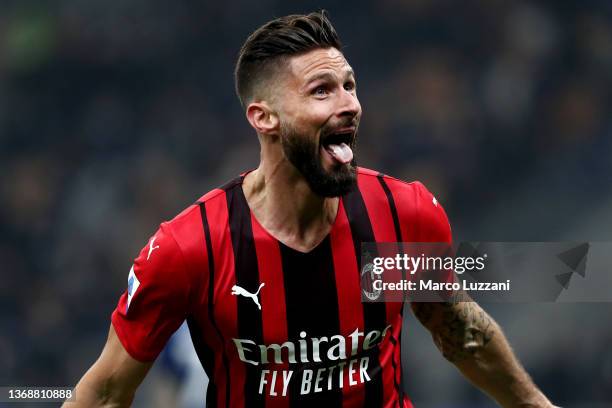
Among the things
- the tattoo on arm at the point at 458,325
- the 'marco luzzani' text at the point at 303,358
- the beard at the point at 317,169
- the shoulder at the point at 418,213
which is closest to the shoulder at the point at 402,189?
the shoulder at the point at 418,213

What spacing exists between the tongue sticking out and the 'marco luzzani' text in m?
0.53

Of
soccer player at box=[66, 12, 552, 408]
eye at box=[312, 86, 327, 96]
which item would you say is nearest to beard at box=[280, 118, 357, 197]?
soccer player at box=[66, 12, 552, 408]

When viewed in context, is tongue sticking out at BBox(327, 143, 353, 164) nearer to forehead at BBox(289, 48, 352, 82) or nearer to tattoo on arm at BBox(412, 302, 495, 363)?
forehead at BBox(289, 48, 352, 82)

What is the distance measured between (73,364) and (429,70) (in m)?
2.99

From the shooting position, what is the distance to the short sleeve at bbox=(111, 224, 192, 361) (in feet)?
10.6

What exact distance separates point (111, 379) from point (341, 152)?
0.99 meters

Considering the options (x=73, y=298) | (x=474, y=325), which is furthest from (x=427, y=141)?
(x=474, y=325)

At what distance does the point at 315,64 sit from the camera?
3.31m

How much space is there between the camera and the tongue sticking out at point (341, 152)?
329 cm

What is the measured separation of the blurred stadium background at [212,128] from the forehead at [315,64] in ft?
11.8

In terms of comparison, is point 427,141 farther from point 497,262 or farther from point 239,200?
point 239,200

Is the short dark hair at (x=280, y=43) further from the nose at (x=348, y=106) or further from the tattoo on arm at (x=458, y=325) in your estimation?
the tattoo on arm at (x=458, y=325)

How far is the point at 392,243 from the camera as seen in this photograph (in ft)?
11.2

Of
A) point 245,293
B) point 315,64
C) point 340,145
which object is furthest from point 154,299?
point 315,64
